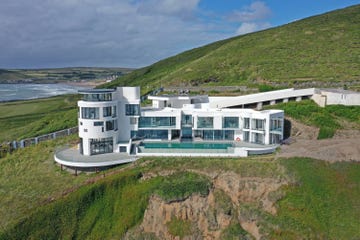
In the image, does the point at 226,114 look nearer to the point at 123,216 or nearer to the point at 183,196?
the point at 183,196

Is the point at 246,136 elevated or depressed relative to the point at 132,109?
depressed

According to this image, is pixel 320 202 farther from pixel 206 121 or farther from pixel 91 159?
pixel 91 159

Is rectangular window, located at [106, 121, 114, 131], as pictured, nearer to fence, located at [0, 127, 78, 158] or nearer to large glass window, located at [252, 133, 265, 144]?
fence, located at [0, 127, 78, 158]

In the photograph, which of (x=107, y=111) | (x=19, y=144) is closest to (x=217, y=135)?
(x=107, y=111)

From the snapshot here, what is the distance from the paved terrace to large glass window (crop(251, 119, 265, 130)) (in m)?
11.8

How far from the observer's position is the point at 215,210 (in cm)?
3316

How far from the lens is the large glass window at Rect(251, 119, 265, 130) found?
1681 inches

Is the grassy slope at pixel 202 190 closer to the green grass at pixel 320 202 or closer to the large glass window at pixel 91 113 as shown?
the green grass at pixel 320 202

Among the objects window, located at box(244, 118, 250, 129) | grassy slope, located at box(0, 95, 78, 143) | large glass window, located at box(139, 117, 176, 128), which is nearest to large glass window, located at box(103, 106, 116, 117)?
large glass window, located at box(139, 117, 176, 128)

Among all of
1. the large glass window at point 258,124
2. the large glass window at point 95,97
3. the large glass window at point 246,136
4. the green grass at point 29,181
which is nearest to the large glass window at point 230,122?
the large glass window at point 246,136

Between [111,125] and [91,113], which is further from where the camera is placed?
[111,125]

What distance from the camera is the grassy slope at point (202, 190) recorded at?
30.7 meters

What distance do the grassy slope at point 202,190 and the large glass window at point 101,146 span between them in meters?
5.80

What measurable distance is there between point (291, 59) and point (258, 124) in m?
48.6
